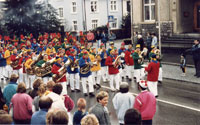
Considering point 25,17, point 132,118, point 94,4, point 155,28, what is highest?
point 94,4

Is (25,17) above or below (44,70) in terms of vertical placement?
above

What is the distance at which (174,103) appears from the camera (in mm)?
11078

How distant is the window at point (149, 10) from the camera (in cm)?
2570

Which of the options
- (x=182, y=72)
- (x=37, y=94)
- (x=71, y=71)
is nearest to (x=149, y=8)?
(x=182, y=72)

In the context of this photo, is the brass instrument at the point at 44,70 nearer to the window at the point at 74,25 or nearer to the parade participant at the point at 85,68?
the parade participant at the point at 85,68

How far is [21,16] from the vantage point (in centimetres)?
3356

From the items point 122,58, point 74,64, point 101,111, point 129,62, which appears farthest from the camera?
point 129,62

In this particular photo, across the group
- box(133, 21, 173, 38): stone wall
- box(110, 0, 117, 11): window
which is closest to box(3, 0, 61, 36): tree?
box(133, 21, 173, 38): stone wall

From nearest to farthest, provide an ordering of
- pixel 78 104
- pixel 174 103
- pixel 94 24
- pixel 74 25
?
pixel 78 104
pixel 174 103
pixel 74 25
pixel 94 24

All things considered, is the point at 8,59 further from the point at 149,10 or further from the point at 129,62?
the point at 149,10

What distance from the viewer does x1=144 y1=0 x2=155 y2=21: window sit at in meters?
25.7

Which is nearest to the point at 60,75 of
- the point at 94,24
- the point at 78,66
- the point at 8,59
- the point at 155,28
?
the point at 78,66

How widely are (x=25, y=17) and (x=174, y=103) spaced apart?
25.9 meters

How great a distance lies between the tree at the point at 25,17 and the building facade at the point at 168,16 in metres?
12.3
